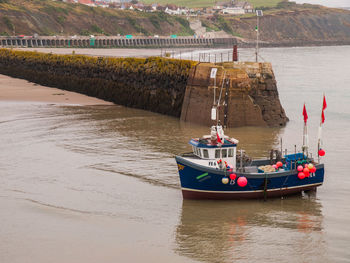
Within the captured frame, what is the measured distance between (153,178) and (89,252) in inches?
267

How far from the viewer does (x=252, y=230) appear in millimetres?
15820

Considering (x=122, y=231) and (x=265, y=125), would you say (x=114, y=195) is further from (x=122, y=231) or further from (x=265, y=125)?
(x=265, y=125)

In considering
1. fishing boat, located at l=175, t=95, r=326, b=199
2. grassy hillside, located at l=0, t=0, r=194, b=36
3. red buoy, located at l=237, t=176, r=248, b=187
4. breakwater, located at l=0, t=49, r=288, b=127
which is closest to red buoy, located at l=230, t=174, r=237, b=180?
fishing boat, located at l=175, t=95, r=326, b=199

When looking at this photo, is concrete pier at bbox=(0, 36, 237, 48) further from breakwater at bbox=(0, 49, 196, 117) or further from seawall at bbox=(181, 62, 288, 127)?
seawall at bbox=(181, 62, 288, 127)

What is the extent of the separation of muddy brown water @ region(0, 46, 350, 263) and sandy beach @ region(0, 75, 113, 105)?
9832 millimetres

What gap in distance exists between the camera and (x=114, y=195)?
61.3ft

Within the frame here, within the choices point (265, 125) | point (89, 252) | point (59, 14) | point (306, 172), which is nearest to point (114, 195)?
point (89, 252)

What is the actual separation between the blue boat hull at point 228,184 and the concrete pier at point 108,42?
76447 millimetres

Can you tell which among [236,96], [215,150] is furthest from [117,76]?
[215,150]

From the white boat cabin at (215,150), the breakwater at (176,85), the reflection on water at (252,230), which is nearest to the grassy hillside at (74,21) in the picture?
the breakwater at (176,85)

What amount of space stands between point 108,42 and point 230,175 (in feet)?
343

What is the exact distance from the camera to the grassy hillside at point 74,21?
11725 cm

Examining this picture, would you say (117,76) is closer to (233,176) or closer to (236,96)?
(236,96)

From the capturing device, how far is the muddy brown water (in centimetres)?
1430
